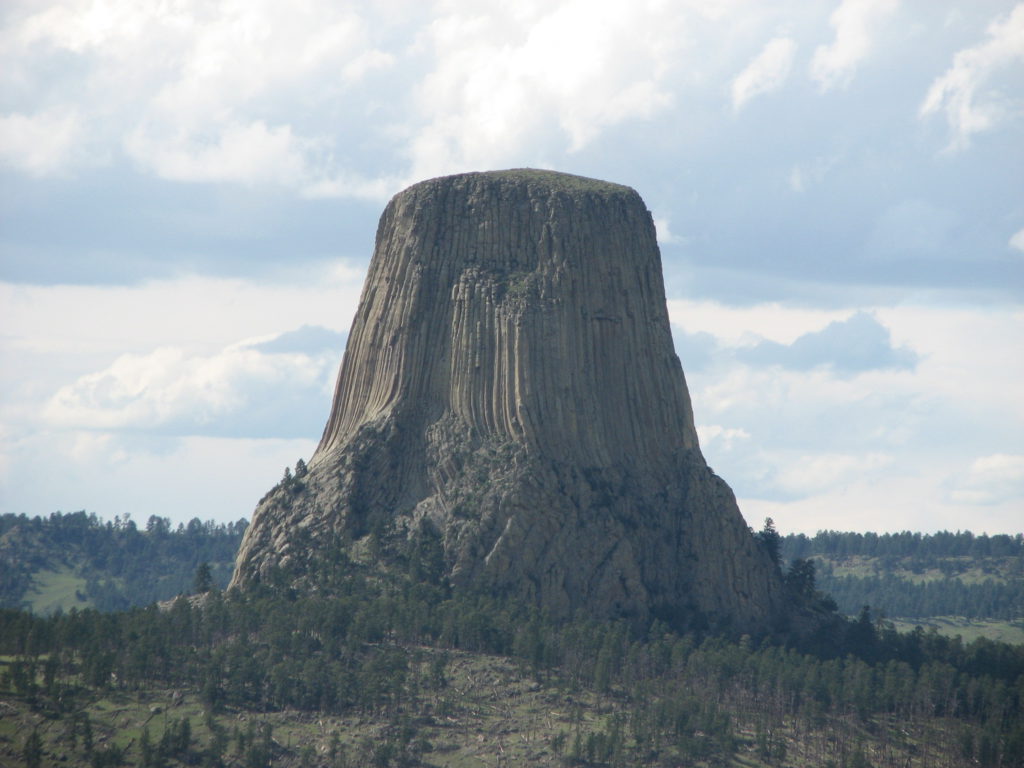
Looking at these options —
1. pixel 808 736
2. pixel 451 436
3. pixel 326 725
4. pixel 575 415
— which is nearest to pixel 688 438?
pixel 575 415

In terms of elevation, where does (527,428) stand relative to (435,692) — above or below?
above

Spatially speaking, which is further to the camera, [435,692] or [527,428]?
[527,428]

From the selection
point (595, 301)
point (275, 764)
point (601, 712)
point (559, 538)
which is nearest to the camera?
point (275, 764)

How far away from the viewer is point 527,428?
14212 centimetres

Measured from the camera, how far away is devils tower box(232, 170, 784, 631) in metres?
139

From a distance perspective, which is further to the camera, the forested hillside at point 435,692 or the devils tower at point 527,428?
the devils tower at point 527,428

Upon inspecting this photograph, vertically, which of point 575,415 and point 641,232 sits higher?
point 641,232

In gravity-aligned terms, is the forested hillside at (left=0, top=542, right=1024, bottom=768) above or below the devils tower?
below

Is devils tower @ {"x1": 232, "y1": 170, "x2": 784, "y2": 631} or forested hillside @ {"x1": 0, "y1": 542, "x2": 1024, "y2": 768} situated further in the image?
devils tower @ {"x1": 232, "y1": 170, "x2": 784, "y2": 631}

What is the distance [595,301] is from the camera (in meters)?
148

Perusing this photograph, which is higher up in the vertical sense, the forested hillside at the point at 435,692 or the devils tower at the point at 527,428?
the devils tower at the point at 527,428

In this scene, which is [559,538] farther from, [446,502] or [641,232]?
[641,232]

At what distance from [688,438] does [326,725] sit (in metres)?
45.3

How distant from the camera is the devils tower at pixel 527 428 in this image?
139 meters
